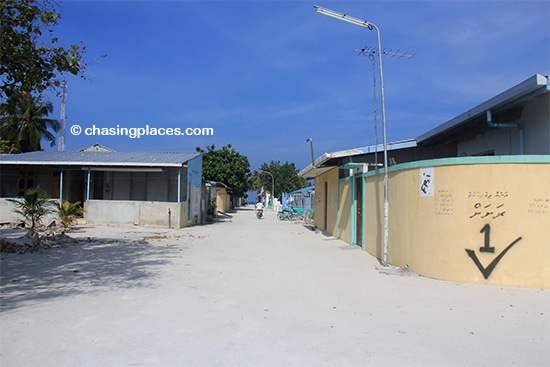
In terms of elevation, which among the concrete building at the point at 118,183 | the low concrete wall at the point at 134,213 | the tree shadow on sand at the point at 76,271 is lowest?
the tree shadow on sand at the point at 76,271

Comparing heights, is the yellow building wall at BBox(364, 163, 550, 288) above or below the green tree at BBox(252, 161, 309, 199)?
below

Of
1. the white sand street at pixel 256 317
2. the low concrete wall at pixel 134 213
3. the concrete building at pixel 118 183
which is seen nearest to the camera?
the white sand street at pixel 256 317

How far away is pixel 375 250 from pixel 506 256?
13.7 feet

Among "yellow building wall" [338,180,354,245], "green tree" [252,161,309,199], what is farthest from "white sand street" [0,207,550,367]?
"green tree" [252,161,309,199]

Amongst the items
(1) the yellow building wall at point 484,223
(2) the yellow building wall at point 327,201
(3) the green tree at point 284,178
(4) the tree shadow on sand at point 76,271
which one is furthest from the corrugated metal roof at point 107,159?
(3) the green tree at point 284,178

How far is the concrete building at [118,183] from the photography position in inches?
830

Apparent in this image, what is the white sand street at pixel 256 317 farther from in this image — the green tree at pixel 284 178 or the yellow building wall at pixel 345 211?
the green tree at pixel 284 178

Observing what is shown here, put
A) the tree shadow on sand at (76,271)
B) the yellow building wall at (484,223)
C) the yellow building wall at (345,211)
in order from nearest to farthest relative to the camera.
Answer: the tree shadow on sand at (76,271) → the yellow building wall at (484,223) → the yellow building wall at (345,211)

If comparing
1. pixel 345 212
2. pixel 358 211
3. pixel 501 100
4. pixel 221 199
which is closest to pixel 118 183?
pixel 345 212

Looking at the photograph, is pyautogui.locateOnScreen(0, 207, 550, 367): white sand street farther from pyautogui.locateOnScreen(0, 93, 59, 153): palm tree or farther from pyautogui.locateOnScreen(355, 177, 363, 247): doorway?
pyautogui.locateOnScreen(0, 93, 59, 153): palm tree

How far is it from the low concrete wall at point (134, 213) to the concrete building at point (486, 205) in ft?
42.0

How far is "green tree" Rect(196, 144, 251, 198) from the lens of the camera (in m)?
44.0

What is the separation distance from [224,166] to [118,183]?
68.3ft

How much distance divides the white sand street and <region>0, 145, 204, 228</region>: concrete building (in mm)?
11478
